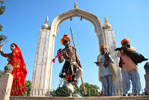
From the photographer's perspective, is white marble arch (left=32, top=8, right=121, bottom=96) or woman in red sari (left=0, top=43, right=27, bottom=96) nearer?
woman in red sari (left=0, top=43, right=27, bottom=96)

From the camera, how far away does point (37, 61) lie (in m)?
6.62

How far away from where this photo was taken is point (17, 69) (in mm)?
4852

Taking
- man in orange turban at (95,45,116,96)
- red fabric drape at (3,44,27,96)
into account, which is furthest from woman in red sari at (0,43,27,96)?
man in orange turban at (95,45,116,96)

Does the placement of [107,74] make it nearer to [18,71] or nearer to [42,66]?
[42,66]

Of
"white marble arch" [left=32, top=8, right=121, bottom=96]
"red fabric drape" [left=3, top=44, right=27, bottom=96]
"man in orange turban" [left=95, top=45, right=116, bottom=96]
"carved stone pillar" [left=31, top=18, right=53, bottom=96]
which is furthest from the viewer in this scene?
"white marble arch" [left=32, top=8, right=121, bottom=96]

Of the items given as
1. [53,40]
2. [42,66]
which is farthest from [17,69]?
[53,40]

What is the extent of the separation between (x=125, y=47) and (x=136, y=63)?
26.1 inches

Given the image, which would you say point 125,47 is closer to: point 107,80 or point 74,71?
point 107,80

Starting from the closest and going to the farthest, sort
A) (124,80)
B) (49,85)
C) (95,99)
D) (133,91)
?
(95,99) → (133,91) → (124,80) → (49,85)

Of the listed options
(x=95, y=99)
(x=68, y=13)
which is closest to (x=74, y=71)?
(x=95, y=99)

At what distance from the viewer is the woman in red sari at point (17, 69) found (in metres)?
4.55

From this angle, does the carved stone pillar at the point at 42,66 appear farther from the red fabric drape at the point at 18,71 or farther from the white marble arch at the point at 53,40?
the red fabric drape at the point at 18,71

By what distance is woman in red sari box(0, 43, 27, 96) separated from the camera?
4552mm

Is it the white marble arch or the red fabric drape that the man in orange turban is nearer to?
the white marble arch
